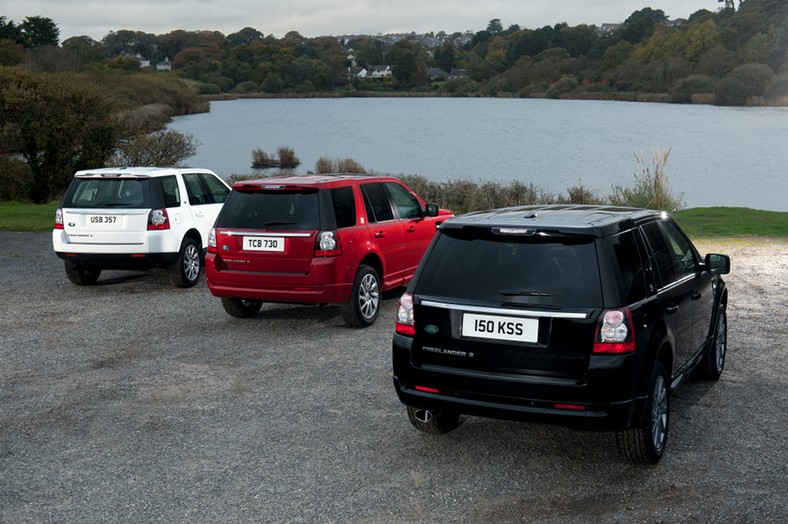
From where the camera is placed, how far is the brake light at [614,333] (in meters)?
5.20

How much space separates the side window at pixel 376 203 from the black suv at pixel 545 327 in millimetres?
4577

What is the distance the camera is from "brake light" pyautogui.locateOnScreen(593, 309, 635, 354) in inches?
205

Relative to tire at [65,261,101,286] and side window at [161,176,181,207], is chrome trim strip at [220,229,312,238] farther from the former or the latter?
tire at [65,261,101,286]

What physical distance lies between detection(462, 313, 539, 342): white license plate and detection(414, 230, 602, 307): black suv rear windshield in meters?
0.11

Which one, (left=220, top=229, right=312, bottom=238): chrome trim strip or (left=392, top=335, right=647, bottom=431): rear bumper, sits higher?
(left=220, top=229, right=312, bottom=238): chrome trim strip

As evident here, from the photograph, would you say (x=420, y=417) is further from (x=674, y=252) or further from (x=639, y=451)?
(x=674, y=252)

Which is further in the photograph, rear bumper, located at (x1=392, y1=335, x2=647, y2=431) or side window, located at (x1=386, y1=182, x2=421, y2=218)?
side window, located at (x1=386, y1=182, x2=421, y2=218)

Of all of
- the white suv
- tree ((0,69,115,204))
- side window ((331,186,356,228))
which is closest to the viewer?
side window ((331,186,356,228))

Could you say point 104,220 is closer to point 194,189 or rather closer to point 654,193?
point 194,189

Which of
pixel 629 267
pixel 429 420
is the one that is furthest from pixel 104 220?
pixel 629 267

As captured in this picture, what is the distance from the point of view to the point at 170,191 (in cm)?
1291

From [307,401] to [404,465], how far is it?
5.60 ft

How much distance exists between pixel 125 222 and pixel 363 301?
4054mm

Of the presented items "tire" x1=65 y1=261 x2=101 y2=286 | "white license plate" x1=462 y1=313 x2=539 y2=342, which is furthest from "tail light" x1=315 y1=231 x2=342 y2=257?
"tire" x1=65 y1=261 x2=101 y2=286
